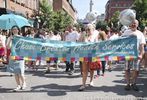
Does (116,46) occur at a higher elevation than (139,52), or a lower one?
higher

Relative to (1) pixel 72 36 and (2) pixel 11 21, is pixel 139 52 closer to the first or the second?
(1) pixel 72 36

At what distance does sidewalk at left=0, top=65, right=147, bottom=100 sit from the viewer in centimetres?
963

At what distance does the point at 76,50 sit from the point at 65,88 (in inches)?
43.3

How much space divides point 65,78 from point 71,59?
255 cm

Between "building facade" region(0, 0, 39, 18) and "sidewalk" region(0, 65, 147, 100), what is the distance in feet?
58.5

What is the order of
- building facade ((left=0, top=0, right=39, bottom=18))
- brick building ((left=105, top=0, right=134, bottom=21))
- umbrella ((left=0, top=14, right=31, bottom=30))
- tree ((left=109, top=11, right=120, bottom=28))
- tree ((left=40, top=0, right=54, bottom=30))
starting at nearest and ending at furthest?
umbrella ((left=0, top=14, right=31, bottom=30)) < tree ((left=109, top=11, right=120, bottom=28)) < building facade ((left=0, top=0, right=39, bottom=18)) < tree ((left=40, top=0, right=54, bottom=30)) < brick building ((left=105, top=0, right=134, bottom=21))

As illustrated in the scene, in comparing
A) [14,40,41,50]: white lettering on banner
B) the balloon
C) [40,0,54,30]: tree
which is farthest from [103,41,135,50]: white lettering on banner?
[40,0,54,30]: tree

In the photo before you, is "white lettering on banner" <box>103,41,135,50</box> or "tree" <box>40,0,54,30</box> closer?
"white lettering on banner" <box>103,41,135,50</box>

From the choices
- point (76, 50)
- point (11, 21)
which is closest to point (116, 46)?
point (76, 50)

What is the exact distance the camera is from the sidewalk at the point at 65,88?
31.6 feet

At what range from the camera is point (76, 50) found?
10750 mm

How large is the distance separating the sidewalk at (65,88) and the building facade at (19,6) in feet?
58.5

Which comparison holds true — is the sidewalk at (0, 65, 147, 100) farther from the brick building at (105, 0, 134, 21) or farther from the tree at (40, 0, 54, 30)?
the brick building at (105, 0, 134, 21)

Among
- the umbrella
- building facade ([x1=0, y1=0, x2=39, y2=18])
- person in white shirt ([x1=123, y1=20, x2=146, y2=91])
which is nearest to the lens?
person in white shirt ([x1=123, y1=20, x2=146, y2=91])
